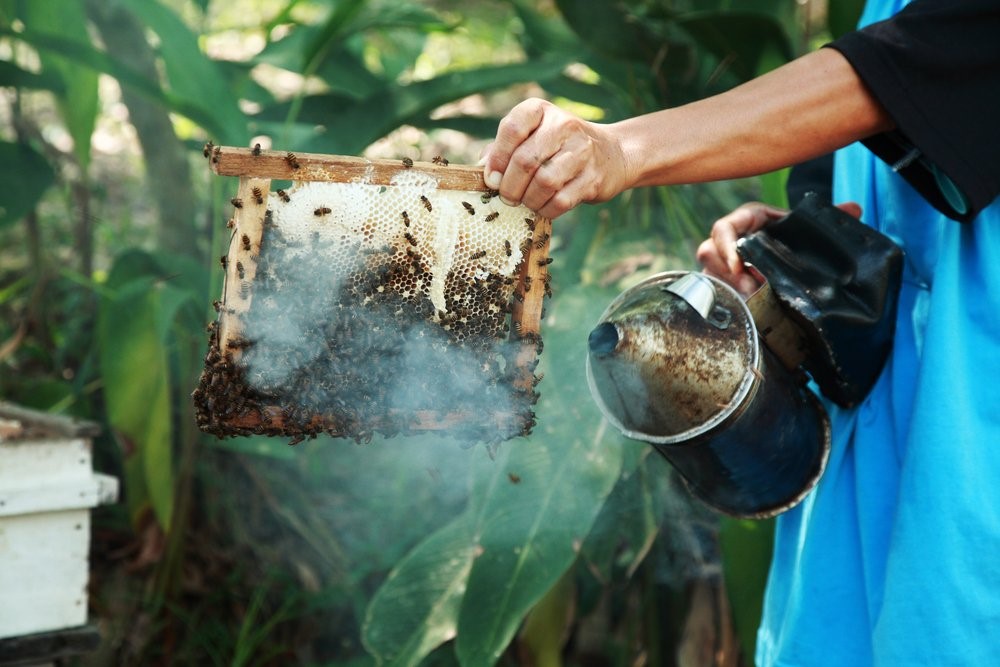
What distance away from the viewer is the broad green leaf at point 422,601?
6.75 ft

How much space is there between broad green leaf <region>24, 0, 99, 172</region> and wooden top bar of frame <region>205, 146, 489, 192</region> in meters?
1.54

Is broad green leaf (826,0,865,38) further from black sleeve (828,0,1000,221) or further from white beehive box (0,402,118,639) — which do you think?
white beehive box (0,402,118,639)

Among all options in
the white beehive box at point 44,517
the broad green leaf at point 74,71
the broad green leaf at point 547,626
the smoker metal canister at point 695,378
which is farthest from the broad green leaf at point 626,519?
the broad green leaf at point 74,71

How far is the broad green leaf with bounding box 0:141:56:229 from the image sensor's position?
2.52 meters

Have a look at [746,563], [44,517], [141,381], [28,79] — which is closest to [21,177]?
[28,79]

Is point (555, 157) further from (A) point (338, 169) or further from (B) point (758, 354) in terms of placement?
(B) point (758, 354)

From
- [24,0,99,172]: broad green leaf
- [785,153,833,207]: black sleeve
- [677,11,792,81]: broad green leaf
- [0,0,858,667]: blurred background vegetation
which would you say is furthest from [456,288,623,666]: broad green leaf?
[24,0,99,172]: broad green leaf

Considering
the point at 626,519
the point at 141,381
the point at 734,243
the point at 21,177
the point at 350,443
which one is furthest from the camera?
the point at 350,443

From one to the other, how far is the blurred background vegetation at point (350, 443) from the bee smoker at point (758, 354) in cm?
65

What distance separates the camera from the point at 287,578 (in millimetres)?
2996

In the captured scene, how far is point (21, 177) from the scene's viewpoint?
2.57 meters

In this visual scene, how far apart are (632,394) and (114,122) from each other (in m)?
3.89

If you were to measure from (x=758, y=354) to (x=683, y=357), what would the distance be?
106 millimetres

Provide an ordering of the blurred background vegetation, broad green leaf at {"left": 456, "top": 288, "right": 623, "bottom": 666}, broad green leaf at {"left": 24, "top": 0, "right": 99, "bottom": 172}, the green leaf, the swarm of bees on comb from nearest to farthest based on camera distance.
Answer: the swarm of bees on comb
broad green leaf at {"left": 456, "top": 288, "right": 623, "bottom": 666}
the blurred background vegetation
the green leaf
broad green leaf at {"left": 24, "top": 0, "right": 99, "bottom": 172}
